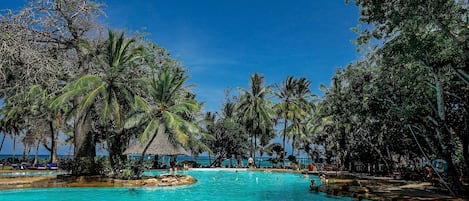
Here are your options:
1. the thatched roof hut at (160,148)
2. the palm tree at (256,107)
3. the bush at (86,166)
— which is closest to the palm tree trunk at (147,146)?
the thatched roof hut at (160,148)

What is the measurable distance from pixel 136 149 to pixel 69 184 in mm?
6279

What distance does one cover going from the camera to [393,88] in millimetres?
13219

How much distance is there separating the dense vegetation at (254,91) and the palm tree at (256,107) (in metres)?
0.13

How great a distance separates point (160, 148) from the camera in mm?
24109

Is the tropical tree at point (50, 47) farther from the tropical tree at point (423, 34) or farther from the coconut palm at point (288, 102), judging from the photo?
the coconut palm at point (288, 102)

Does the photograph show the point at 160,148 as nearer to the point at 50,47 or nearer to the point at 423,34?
the point at 50,47

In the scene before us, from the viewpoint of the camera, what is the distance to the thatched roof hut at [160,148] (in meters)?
23.8

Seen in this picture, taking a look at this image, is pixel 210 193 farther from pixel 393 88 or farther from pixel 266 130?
pixel 266 130

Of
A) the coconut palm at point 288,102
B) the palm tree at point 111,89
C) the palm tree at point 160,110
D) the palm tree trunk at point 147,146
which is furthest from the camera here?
the coconut palm at point 288,102

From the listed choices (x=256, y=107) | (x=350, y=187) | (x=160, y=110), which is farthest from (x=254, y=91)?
(x=350, y=187)

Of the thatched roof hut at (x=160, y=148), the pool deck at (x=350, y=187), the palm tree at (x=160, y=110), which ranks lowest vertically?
the pool deck at (x=350, y=187)

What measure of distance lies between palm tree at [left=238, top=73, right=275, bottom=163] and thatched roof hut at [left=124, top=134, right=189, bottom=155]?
15.9 meters

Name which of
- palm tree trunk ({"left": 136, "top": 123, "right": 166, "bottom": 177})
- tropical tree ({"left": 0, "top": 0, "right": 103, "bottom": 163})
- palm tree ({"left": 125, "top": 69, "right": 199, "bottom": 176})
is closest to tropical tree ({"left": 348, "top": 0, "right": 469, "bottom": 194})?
tropical tree ({"left": 0, "top": 0, "right": 103, "bottom": 163})

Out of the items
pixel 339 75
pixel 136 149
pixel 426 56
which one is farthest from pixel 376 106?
pixel 136 149
